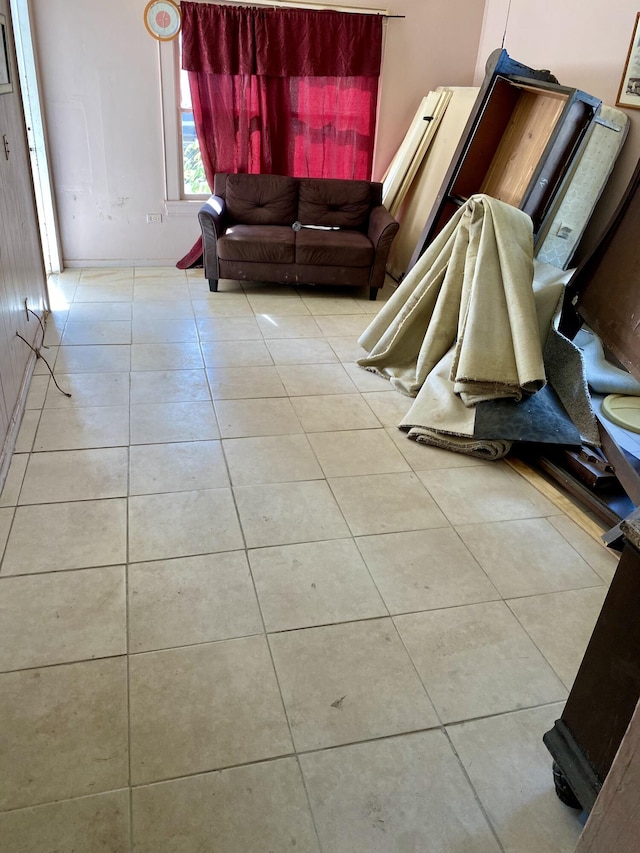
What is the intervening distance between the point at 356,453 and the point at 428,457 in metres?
0.35

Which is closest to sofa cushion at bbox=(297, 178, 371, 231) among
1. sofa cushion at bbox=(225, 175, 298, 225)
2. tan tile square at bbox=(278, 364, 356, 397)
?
sofa cushion at bbox=(225, 175, 298, 225)

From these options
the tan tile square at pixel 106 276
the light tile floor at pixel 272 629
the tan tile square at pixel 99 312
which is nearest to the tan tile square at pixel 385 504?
the light tile floor at pixel 272 629

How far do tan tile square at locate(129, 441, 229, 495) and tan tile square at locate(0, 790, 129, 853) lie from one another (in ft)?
4.39

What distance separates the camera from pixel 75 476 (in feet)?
9.10

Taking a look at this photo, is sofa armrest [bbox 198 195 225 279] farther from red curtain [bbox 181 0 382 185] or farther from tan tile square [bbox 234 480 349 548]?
tan tile square [bbox 234 480 349 548]

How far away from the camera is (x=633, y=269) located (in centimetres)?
300

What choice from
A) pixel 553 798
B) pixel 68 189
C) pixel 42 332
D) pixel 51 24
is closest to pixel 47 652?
pixel 553 798

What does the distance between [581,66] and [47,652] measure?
4.44m

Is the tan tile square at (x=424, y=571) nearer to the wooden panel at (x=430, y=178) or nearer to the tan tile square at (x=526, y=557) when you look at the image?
the tan tile square at (x=526, y=557)

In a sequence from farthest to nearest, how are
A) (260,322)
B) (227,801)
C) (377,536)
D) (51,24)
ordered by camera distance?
1. (51,24)
2. (260,322)
3. (377,536)
4. (227,801)

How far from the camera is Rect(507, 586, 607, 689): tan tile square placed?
79.7 inches

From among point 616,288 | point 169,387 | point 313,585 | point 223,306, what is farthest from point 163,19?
point 313,585

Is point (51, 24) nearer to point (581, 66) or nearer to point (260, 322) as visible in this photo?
point (260, 322)

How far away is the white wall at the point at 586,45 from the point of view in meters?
3.69
